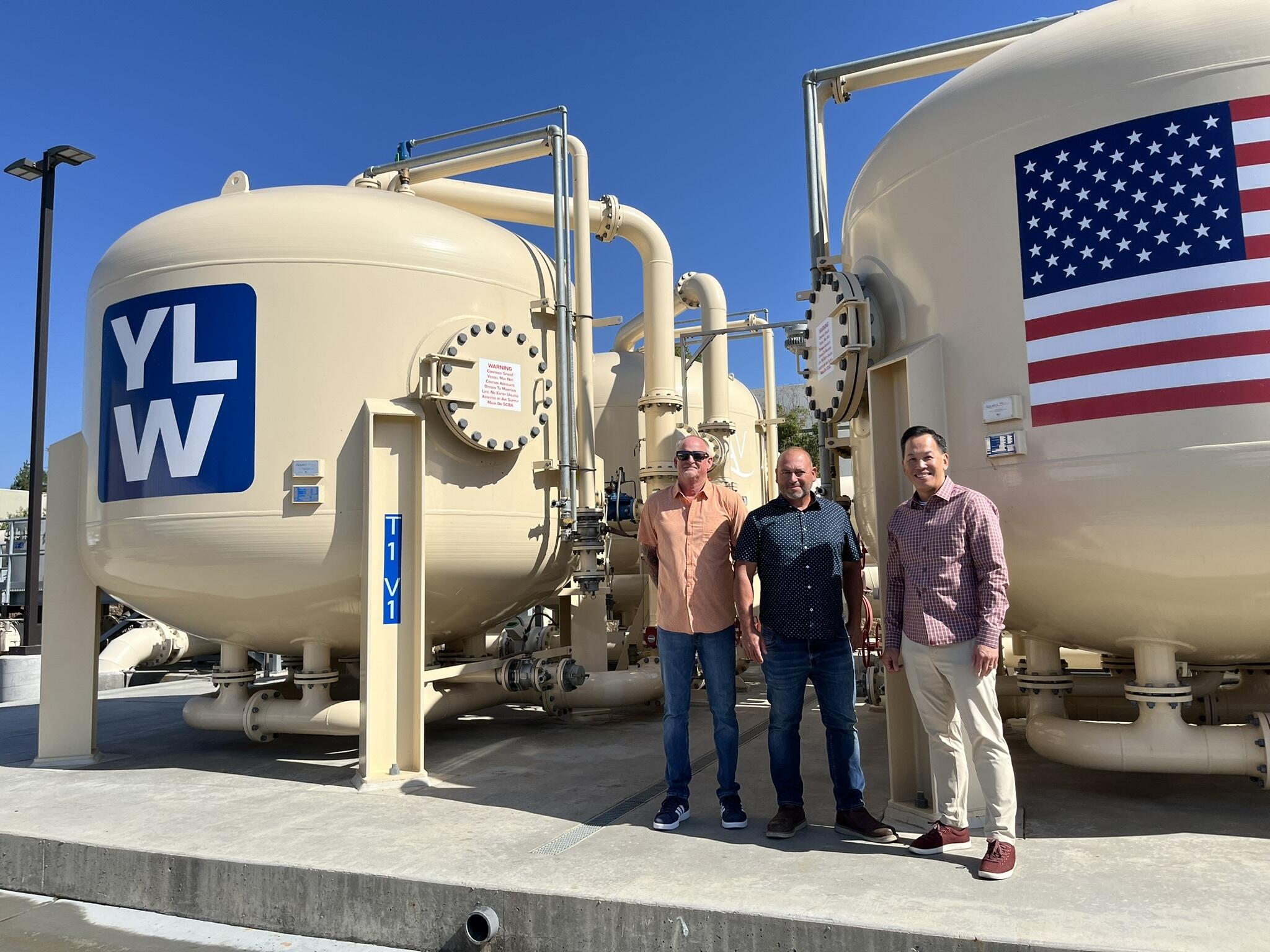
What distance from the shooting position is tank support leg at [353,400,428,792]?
5543 millimetres

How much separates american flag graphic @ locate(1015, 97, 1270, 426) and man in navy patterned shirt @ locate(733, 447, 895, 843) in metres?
1.06

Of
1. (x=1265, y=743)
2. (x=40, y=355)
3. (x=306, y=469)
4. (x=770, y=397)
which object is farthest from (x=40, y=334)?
(x=1265, y=743)

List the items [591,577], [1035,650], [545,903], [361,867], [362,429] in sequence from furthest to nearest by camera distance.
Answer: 1. [591,577]
2. [362,429]
3. [1035,650]
4. [361,867]
5. [545,903]

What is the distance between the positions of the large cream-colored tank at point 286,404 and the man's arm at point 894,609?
294cm

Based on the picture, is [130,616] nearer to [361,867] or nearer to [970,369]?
[361,867]

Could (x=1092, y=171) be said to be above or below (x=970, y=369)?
above

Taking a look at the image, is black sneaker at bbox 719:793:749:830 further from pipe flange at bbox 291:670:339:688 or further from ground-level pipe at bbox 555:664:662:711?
pipe flange at bbox 291:670:339:688

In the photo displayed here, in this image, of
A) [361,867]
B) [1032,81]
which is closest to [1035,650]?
[1032,81]

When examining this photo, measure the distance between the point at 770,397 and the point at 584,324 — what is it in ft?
21.4

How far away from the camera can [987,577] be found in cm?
362

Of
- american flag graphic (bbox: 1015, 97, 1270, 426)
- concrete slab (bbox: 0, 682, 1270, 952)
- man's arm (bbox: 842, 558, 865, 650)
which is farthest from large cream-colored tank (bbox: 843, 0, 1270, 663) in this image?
concrete slab (bbox: 0, 682, 1270, 952)

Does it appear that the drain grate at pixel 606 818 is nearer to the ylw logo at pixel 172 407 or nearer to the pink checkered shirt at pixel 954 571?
the pink checkered shirt at pixel 954 571

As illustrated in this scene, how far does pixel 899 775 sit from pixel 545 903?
1.89 m

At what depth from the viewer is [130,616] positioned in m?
15.3
